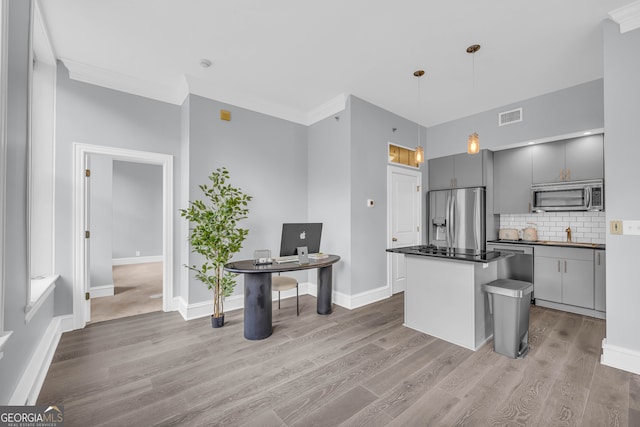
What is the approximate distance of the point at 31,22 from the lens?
197 cm

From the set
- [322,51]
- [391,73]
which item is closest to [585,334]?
[391,73]

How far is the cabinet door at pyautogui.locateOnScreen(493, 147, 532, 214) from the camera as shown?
14.1 feet

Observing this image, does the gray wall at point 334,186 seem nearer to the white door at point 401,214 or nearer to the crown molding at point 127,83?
the white door at point 401,214

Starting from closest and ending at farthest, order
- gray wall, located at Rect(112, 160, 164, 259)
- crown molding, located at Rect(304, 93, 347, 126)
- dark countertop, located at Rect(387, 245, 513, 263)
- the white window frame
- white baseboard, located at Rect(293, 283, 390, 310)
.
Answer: the white window frame → dark countertop, located at Rect(387, 245, 513, 263) → white baseboard, located at Rect(293, 283, 390, 310) → crown molding, located at Rect(304, 93, 347, 126) → gray wall, located at Rect(112, 160, 164, 259)

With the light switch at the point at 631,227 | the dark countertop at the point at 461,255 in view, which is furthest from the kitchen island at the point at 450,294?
the light switch at the point at 631,227

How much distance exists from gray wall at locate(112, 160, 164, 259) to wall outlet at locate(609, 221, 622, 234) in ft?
30.6

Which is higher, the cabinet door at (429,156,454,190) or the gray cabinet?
the cabinet door at (429,156,454,190)

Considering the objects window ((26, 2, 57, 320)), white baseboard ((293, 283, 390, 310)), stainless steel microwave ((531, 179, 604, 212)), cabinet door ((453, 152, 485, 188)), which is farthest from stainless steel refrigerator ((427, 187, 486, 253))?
window ((26, 2, 57, 320))

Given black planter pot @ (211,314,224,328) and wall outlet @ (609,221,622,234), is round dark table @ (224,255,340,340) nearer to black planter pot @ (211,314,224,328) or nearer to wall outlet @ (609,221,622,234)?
black planter pot @ (211,314,224,328)

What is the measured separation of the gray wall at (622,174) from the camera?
2.33m

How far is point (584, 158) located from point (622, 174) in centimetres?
174

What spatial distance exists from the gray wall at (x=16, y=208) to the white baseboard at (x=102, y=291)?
2.77 meters

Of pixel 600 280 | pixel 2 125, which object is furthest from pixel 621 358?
pixel 2 125

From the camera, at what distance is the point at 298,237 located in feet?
10.7
